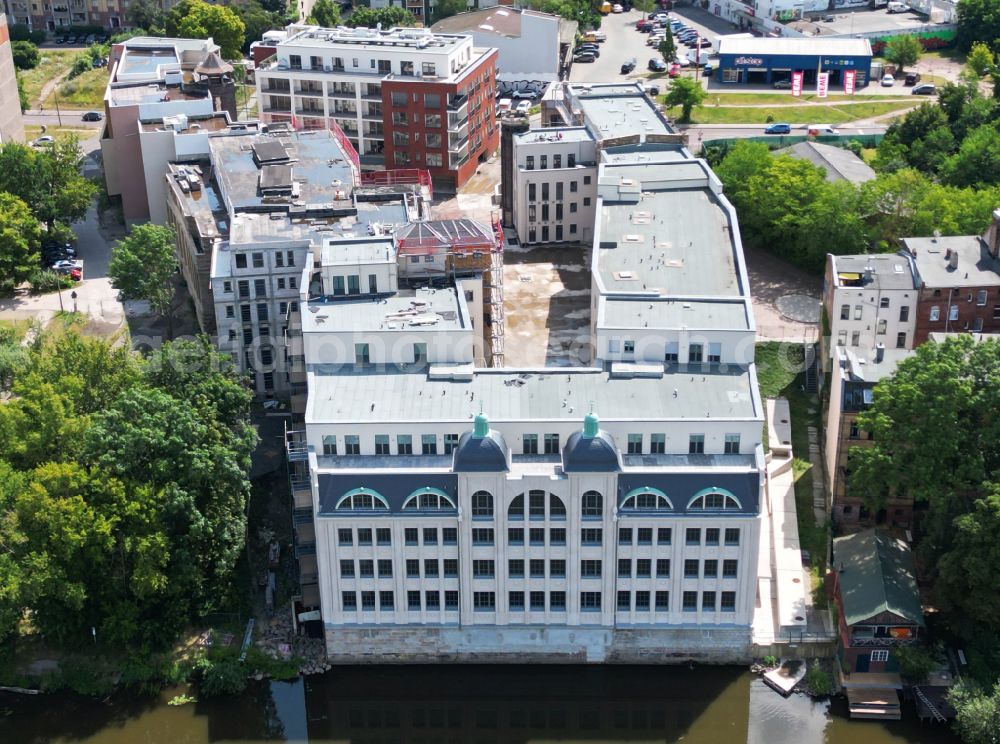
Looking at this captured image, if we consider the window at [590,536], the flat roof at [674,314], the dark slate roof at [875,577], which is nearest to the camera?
the window at [590,536]

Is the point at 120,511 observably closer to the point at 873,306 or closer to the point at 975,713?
the point at 975,713

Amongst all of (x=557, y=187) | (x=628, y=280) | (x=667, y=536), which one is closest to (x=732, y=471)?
(x=667, y=536)

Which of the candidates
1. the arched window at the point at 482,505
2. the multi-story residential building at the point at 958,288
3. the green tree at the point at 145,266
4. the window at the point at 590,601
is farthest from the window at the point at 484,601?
the green tree at the point at 145,266

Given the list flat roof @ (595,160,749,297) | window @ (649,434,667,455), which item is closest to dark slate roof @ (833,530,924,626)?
window @ (649,434,667,455)

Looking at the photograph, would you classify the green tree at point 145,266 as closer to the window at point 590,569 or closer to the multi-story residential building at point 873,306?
the window at point 590,569

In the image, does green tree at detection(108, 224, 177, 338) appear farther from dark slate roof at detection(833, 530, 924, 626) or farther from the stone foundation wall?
dark slate roof at detection(833, 530, 924, 626)

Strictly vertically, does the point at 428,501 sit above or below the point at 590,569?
above

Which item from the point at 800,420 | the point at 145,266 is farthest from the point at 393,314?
the point at 800,420
